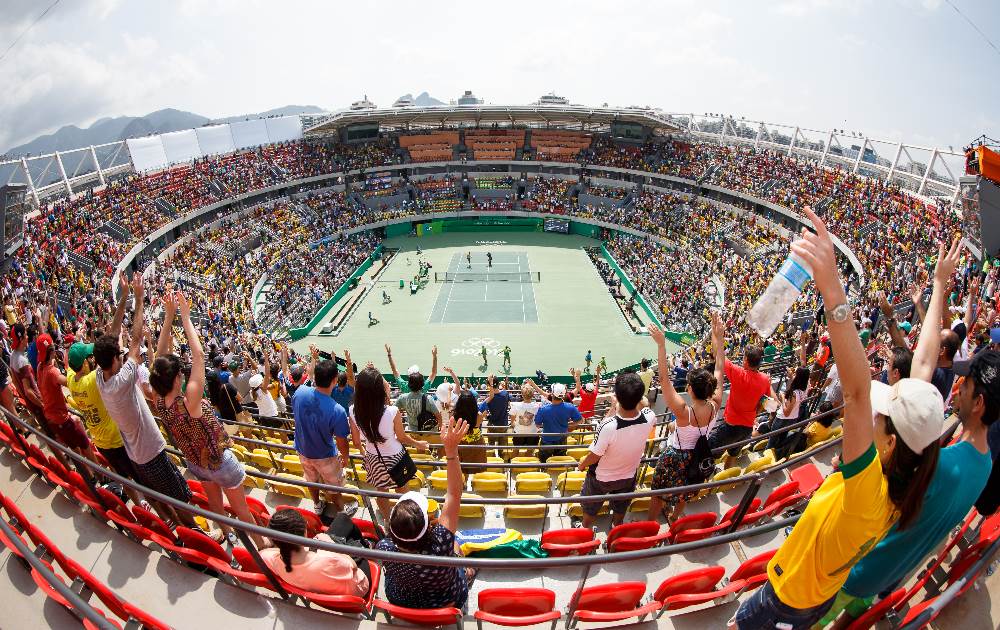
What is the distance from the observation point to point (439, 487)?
6578mm

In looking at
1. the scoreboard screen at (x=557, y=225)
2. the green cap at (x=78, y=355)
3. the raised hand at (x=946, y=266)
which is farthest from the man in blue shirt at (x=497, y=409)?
the scoreboard screen at (x=557, y=225)

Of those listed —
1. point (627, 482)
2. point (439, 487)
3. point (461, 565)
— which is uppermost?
point (461, 565)

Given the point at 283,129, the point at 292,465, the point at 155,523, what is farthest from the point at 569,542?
the point at 283,129

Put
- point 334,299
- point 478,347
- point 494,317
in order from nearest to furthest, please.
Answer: point 478,347 < point 494,317 < point 334,299

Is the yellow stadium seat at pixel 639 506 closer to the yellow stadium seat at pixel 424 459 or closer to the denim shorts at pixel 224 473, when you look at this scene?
the yellow stadium seat at pixel 424 459

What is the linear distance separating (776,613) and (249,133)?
5343 centimetres

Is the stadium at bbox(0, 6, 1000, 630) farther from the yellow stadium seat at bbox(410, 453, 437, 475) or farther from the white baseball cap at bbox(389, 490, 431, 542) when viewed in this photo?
the yellow stadium seat at bbox(410, 453, 437, 475)

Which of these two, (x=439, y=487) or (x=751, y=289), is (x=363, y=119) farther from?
(x=439, y=487)

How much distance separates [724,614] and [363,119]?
47.9m

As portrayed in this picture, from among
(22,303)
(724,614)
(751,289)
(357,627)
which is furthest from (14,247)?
(751,289)

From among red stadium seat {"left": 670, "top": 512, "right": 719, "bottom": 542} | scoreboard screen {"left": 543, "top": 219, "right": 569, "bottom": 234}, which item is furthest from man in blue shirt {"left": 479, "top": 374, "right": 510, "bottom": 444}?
scoreboard screen {"left": 543, "top": 219, "right": 569, "bottom": 234}

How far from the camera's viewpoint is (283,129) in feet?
161

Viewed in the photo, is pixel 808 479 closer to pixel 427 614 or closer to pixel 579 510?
pixel 579 510

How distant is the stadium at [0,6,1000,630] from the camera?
9.57 feet
